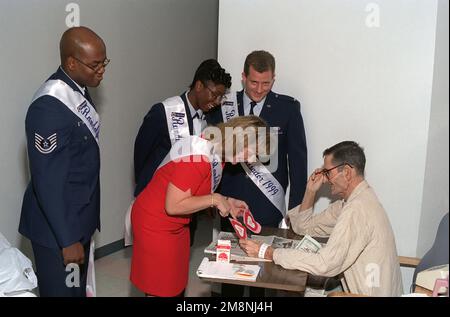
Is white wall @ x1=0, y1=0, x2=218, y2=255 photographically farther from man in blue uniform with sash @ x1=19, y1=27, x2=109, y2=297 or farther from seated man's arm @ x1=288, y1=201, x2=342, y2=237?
seated man's arm @ x1=288, y1=201, x2=342, y2=237

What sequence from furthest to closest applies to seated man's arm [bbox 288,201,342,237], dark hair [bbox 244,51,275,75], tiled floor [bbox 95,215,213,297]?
tiled floor [bbox 95,215,213,297] → dark hair [bbox 244,51,275,75] → seated man's arm [bbox 288,201,342,237]

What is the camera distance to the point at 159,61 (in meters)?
4.47

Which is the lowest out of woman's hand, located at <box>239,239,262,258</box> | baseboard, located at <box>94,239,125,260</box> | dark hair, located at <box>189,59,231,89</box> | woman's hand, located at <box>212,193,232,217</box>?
baseboard, located at <box>94,239,125,260</box>

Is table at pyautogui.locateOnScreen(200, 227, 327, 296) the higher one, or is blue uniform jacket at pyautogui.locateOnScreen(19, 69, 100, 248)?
blue uniform jacket at pyautogui.locateOnScreen(19, 69, 100, 248)

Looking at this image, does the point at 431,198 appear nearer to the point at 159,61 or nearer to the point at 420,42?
the point at 420,42

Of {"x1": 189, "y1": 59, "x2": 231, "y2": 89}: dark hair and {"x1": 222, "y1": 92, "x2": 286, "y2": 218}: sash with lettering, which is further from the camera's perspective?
{"x1": 222, "y1": 92, "x2": 286, "y2": 218}: sash with lettering

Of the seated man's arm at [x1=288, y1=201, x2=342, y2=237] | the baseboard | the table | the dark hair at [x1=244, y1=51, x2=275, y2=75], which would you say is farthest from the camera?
the baseboard

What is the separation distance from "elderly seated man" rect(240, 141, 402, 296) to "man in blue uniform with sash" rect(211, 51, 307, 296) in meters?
0.64

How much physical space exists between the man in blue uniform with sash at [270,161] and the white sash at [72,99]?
2.68 feet

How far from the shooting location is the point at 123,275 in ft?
11.8

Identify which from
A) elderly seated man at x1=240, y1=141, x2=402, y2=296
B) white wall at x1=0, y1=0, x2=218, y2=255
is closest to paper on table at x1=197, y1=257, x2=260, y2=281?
elderly seated man at x1=240, y1=141, x2=402, y2=296

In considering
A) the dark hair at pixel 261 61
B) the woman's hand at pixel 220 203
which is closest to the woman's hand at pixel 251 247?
the woman's hand at pixel 220 203

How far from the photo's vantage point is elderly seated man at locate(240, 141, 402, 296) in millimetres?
2006
